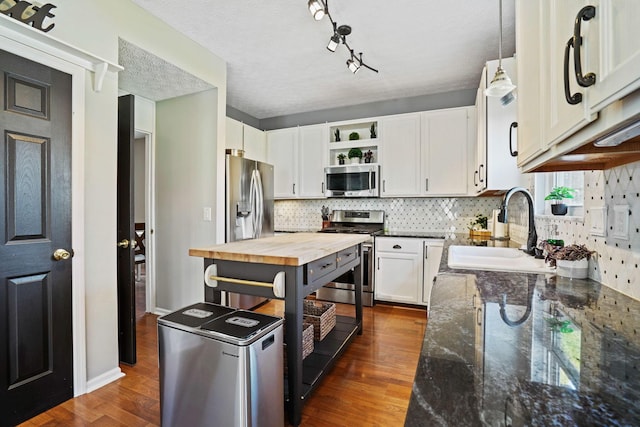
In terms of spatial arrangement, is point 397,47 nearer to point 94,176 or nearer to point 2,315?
point 94,176

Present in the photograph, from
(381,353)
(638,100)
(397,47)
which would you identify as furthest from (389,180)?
(638,100)

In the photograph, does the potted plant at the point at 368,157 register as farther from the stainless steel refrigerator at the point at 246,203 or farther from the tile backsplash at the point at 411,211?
the stainless steel refrigerator at the point at 246,203

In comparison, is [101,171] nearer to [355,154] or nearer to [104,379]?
[104,379]

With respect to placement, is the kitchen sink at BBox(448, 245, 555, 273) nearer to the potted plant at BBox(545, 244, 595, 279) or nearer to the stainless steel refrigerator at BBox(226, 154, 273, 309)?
the potted plant at BBox(545, 244, 595, 279)

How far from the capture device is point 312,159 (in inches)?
170

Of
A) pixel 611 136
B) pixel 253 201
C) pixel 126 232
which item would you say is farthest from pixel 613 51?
pixel 253 201

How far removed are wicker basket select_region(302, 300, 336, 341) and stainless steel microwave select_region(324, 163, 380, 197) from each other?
1.81 metres

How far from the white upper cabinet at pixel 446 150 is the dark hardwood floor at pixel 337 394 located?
180 centimetres

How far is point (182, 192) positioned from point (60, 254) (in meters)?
1.54

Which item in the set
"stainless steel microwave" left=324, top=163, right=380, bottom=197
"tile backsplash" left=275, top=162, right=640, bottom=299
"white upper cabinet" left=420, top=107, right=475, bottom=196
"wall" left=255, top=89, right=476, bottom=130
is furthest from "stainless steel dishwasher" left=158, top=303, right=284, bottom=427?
"wall" left=255, top=89, right=476, bottom=130

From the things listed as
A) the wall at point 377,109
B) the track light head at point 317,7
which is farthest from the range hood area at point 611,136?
the wall at point 377,109

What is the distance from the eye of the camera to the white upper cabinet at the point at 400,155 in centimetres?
375

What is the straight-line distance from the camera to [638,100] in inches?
A: 19.0

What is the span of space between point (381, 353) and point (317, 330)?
1.92ft
